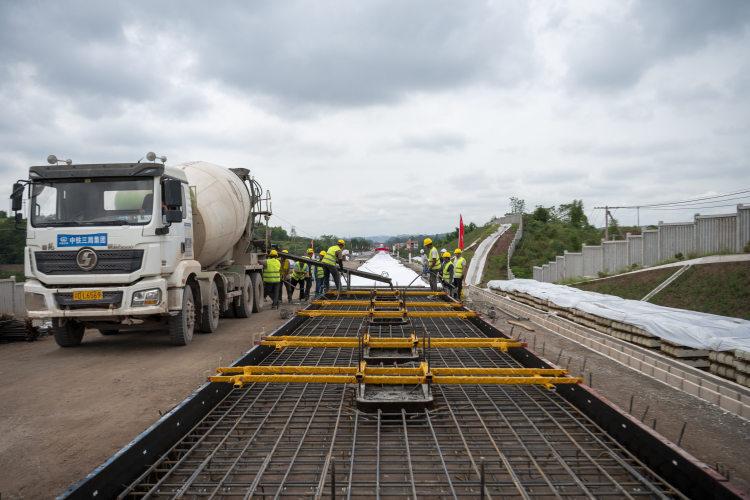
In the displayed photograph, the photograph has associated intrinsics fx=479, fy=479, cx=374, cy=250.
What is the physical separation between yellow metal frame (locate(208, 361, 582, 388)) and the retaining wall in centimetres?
1180

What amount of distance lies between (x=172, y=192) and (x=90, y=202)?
3.96 feet

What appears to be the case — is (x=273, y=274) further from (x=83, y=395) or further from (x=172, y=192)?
(x=83, y=395)

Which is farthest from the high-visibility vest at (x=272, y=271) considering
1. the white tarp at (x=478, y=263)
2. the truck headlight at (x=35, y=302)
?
the white tarp at (x=478, y=263)

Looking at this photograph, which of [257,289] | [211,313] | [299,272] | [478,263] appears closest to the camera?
[211,313]

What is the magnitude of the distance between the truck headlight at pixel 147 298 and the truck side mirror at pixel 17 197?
222cm

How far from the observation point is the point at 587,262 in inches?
833

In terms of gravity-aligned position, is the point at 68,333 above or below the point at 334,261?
below

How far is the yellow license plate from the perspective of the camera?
23.0 ft

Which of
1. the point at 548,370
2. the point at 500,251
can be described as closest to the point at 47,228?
the point at 548,370

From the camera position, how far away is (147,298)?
7.17 m

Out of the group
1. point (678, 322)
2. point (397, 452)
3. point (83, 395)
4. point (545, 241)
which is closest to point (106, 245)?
point (83, 395)

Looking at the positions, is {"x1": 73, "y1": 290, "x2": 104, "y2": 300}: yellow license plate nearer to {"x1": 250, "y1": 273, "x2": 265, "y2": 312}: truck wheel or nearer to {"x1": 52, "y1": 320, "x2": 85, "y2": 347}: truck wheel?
{"x1": 52, "y1": 320, "x2": 85, "y2": 347}: truck wheel

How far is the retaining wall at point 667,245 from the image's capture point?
13.4m

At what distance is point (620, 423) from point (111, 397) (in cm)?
532
